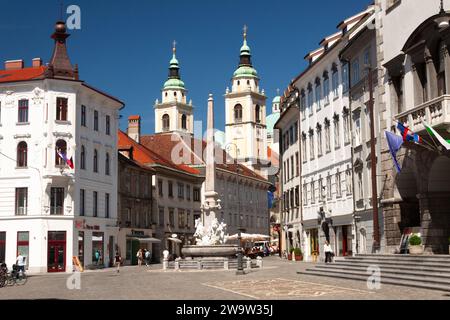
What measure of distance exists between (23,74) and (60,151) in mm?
7744

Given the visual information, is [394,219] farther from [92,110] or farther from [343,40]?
[92,110]

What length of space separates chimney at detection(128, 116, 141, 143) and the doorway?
2791 cm

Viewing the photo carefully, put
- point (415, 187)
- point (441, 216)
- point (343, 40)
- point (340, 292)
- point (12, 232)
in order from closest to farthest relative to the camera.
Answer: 1. point (340, 292)
2. point (441, 216)
3. point (415, 187)
4. point (343, 40)
5. point (12, 232)

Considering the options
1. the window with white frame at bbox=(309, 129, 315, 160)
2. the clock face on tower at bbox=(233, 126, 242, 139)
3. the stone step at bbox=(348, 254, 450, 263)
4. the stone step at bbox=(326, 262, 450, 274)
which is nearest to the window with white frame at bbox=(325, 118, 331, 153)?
the window with white frame at bbox=(309, 129, 315, 160)

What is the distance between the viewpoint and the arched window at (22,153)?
50.2 meters

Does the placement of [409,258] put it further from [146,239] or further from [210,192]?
[146,239]

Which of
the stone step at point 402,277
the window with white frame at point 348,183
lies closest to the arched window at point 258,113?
the window with white frame at point 348,183

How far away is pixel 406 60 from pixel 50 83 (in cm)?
3034

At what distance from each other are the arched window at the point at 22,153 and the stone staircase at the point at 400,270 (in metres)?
27.0

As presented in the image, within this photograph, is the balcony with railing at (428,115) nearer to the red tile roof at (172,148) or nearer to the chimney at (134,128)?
the chimney at (134,128)

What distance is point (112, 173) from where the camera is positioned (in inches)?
2267

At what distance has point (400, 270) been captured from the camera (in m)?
24.8
